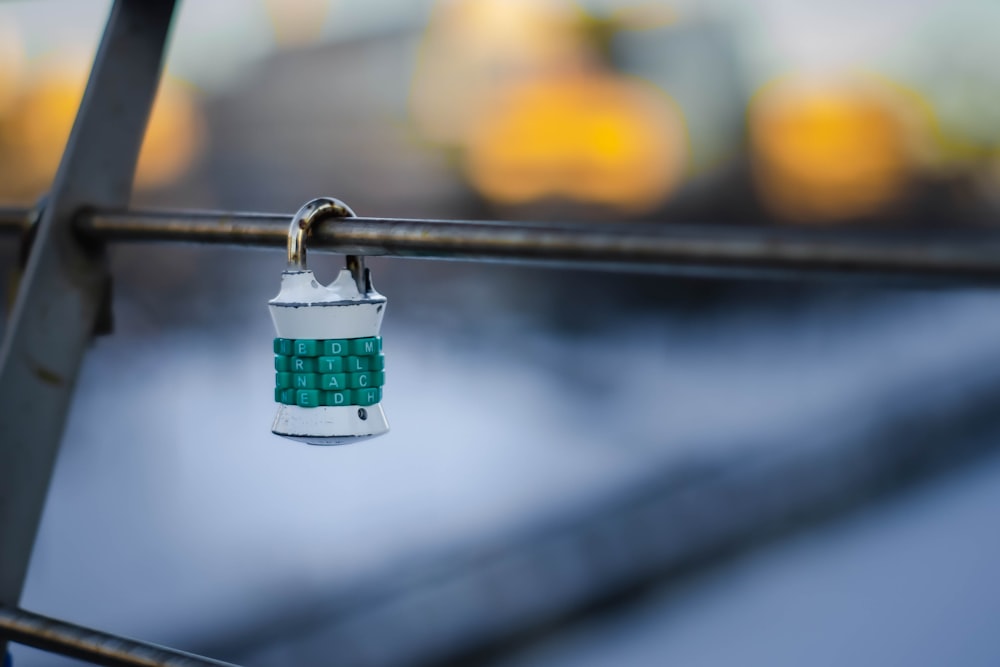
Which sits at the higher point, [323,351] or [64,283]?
[64,283]

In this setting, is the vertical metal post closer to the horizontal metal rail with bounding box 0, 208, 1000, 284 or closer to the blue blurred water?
the horizontal metal rail with bounding box 0, 208, 1000, 284

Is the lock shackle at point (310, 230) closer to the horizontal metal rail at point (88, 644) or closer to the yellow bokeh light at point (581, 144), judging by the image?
the horizontal metal rail at point (88, 644)

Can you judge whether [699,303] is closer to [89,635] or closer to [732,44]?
[732,44]

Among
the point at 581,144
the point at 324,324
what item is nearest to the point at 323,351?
the point at 324,324

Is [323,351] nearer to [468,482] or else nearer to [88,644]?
[88,644]

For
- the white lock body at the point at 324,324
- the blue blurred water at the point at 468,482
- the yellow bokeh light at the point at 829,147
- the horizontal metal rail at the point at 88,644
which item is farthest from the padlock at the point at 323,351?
the yellow bokeh light at the point at 829,147

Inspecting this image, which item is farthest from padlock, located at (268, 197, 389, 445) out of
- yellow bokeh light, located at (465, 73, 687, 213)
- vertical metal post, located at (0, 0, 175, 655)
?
yellow bokeh light, located at (465, 73, 687, 213)
